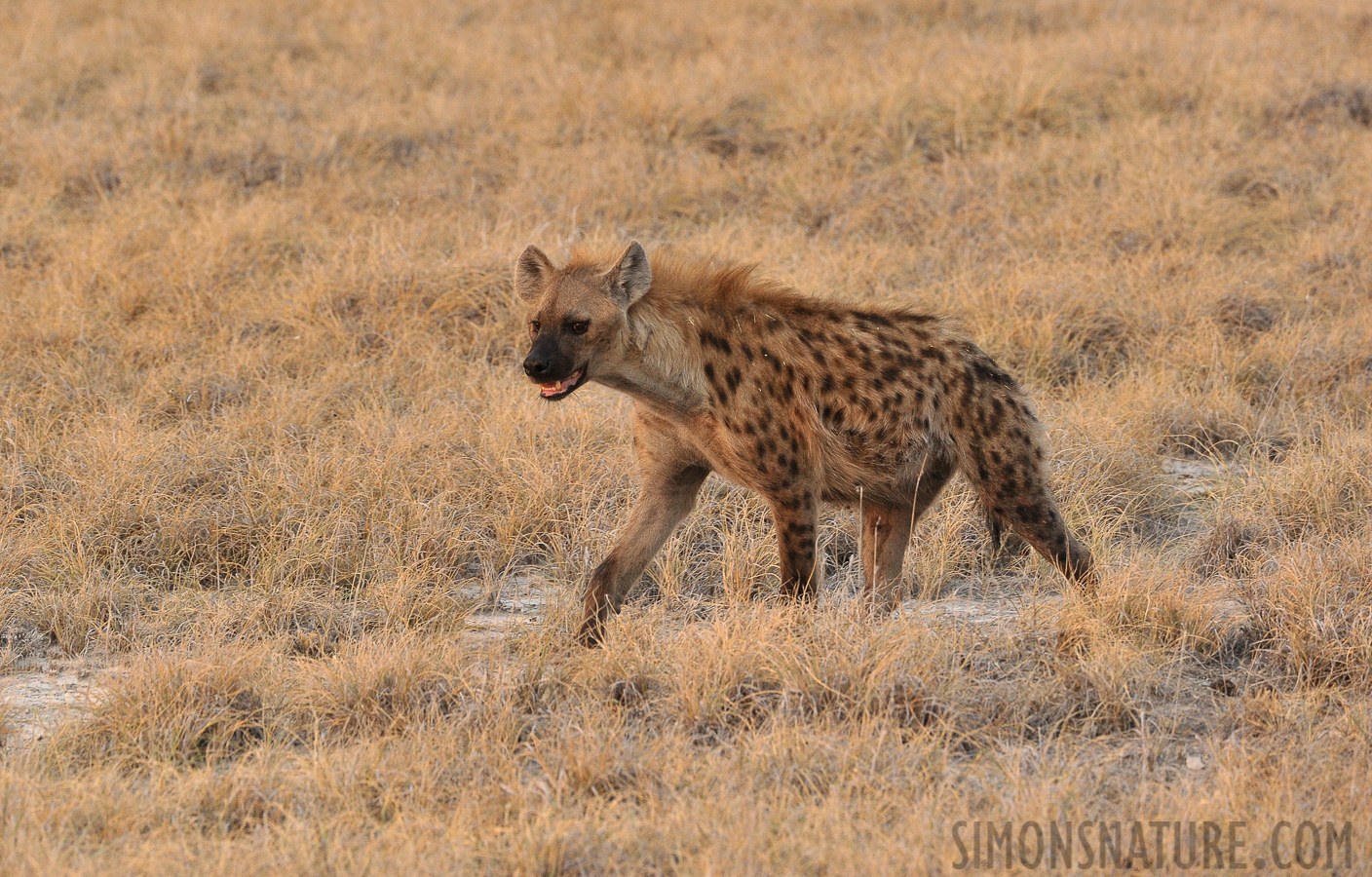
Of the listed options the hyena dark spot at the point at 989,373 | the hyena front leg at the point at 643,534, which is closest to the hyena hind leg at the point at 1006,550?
the hyena dark spot at the point at 989,373

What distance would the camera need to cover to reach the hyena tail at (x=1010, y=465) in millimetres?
4137

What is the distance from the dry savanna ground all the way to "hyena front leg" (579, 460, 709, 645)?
0.14 m

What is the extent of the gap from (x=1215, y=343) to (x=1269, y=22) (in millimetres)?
5679

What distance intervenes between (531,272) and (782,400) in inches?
31.7

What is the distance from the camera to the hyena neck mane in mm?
3992

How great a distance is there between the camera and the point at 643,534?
4.19m

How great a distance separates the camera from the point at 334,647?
414 centimetres

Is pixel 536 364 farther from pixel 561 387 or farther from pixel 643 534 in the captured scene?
pixel 643 534

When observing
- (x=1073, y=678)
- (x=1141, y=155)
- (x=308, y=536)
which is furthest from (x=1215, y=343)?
(x=308, y=536)

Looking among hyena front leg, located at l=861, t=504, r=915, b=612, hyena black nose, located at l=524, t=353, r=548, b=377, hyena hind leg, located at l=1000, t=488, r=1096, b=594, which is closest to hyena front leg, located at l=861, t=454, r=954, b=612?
hyena front leg, located at l=861, t=504, r=915, b=612

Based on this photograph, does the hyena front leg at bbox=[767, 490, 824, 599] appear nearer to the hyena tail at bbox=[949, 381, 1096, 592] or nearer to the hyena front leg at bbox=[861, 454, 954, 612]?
the hyena front leg at bbox=[861, 454, 954, 612]

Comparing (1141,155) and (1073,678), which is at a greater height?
(1141,155)

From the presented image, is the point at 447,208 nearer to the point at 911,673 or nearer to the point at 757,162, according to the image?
the point at 757,162

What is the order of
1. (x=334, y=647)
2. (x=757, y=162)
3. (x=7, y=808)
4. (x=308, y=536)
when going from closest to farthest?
(x=7, y=808) → (x=334, y=647) → (x=308, y=536) → (x=757, y=162)
